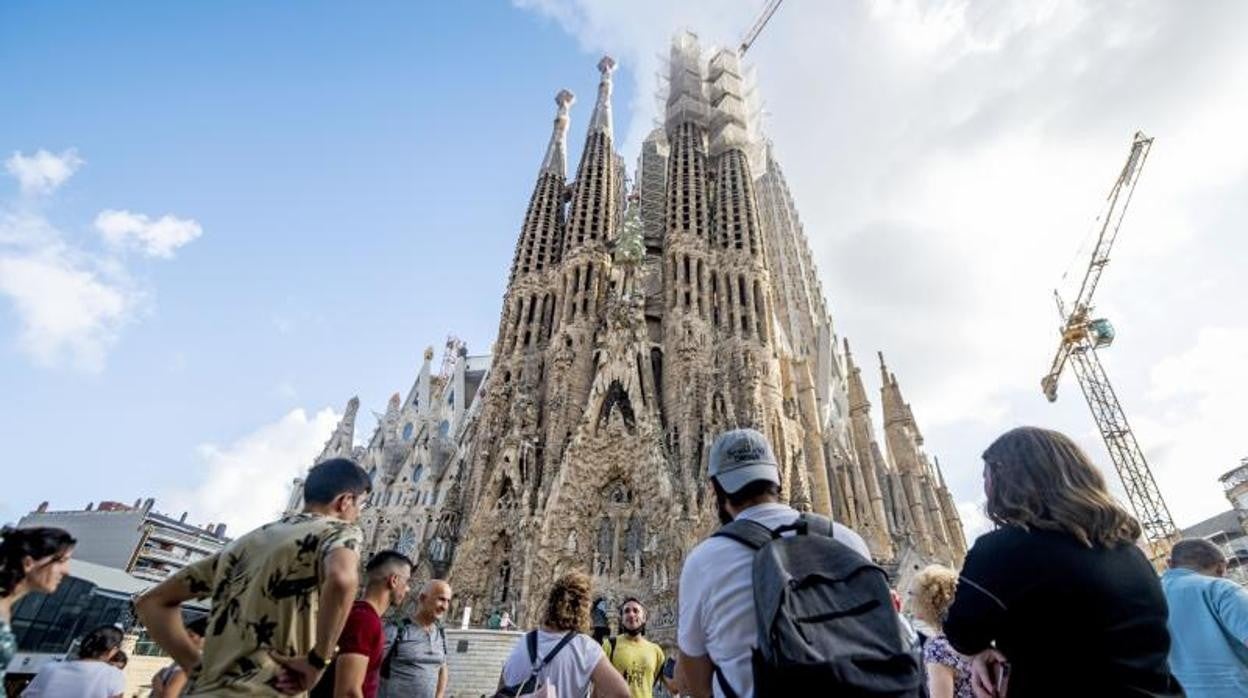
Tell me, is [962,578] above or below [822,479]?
below

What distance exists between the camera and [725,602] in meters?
1.88

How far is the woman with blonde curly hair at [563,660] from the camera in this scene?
3.08m

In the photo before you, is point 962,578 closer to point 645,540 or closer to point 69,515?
point 645,540

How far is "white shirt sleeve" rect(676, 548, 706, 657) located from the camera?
196 cm

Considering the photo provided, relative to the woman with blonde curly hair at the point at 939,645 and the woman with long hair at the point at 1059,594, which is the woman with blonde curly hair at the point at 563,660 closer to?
the woman with blonde curly hair at the point at 939,645

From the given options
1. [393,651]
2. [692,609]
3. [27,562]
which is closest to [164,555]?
[393,651]

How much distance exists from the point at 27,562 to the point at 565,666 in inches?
90.8

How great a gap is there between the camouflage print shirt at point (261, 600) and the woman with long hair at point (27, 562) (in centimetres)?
69

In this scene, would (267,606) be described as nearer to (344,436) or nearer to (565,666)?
(565,666)

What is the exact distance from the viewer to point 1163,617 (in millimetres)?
1676

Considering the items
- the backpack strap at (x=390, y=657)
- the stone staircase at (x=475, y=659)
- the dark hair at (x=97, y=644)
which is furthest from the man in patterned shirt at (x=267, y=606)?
the stone staircase at (x=475, y=659)

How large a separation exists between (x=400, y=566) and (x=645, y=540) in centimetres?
1693

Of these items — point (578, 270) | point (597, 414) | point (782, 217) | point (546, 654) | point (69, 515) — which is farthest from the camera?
point (782, 217)

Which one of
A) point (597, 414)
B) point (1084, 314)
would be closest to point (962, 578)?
point (597, 414)
